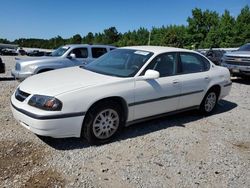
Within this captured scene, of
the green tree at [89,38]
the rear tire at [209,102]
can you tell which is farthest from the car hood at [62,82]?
the green tree at [89,38]

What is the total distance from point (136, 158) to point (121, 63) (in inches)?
76.0

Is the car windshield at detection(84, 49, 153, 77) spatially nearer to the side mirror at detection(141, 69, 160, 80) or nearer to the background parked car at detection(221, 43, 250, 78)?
the side mirror at detection(141, 69, 160, 80)

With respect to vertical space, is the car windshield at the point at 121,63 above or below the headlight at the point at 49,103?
above

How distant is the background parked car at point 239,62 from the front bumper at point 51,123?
355 inches

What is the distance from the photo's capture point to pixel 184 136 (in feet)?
16.9

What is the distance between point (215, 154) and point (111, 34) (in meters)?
84.2

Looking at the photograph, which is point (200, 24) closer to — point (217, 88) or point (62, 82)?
point (217, 88)

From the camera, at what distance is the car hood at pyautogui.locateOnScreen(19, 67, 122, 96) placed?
4.16 metres

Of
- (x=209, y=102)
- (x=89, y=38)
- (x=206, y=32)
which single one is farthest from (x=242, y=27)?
(x=89, y=38)

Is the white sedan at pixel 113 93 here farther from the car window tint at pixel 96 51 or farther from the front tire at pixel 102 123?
the car window tint at pixel 96 51

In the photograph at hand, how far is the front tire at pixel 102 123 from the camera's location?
14.2 ft

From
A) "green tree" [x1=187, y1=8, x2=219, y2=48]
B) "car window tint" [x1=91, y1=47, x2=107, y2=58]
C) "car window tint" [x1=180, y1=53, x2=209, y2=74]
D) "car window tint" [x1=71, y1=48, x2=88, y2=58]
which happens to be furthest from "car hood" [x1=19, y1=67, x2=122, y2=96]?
"green tree" [x1=187, y1=8, x2=219, y2=48]

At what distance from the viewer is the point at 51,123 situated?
155 inches

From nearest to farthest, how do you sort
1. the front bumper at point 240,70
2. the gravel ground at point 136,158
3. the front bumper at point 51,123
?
the gravel ground at point 136,158 → the front bumper at point 51,123 → the front bumper at point 240,70
